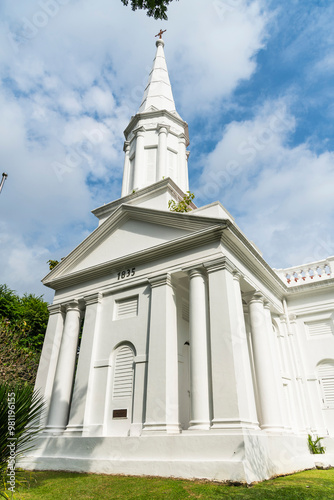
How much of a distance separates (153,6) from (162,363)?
9.76 metres

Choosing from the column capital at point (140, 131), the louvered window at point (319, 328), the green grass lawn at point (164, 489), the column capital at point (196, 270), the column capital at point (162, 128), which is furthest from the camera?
the column capital at point (140, 131)

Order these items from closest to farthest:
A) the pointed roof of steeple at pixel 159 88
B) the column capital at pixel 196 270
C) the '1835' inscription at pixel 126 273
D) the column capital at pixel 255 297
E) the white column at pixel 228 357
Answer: the white column at pixel 228 357 → the column capital at pixel 196 270 → the '1835' inscription at pixel 126 273 → the column capital at pixel 255 297 → the pointed roof of steeple at pixel 159 88

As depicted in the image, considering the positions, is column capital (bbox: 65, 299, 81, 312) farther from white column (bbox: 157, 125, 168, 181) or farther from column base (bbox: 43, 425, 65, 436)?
white column (bbox: 157, 125, 168, 181)

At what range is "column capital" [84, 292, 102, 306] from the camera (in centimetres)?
1398

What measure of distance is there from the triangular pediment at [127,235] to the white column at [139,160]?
4298mm

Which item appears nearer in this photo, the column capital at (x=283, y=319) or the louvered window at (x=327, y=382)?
the louvered window at (x=327, y=382)

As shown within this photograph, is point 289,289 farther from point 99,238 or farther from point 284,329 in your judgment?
point 99,238

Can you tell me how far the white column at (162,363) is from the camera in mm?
10203

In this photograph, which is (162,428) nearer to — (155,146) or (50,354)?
(50,354)

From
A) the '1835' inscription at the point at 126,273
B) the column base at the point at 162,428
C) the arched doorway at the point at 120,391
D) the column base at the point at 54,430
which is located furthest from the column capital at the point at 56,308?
the column base at the point at 162,428

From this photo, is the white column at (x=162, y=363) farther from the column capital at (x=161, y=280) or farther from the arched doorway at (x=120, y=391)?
the arched doorway at (x=120, y=391)

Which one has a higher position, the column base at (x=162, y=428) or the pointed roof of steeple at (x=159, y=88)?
the pointed roof of steeple at (x=159, y=88)

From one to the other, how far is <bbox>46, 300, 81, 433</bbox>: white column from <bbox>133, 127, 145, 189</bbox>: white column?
299 inches

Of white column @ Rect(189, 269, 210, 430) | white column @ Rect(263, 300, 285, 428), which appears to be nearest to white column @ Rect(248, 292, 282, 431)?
white column @ Rect(263, 300, 285, 428)
